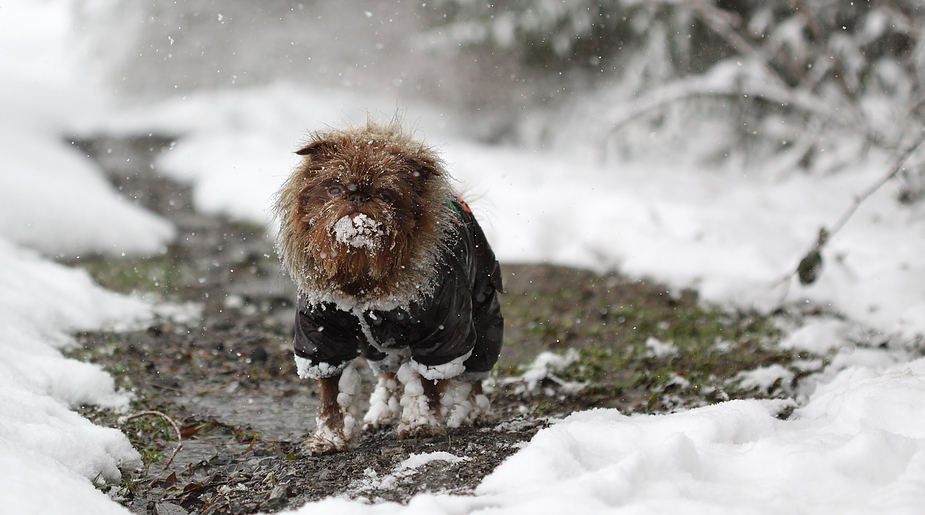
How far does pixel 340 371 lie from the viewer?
12.6ft

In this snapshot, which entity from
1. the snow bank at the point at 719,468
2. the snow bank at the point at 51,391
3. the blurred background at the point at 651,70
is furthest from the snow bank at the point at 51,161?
the snow bank at the point at 719,468

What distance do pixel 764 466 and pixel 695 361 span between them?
2.99 m

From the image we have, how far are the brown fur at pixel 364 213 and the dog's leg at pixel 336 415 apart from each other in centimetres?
58

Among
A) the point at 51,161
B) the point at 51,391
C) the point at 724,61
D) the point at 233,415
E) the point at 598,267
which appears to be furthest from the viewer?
the point at 51,161

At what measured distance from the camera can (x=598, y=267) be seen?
28.2ft

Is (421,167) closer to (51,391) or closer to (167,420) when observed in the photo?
(167,420)

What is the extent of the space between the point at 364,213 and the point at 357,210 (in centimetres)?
4

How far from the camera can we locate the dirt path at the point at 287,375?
3.34 m

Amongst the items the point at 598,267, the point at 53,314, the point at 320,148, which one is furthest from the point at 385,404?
the point at 598,267

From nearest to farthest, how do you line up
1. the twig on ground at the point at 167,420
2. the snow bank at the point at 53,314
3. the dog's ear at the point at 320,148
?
the snow bank at the point at 53,314
the dog's ear at the point at 320,148
the twig on ground at the point at 167,420

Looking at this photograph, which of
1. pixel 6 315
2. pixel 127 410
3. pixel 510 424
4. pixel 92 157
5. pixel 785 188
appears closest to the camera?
pixel 510 424

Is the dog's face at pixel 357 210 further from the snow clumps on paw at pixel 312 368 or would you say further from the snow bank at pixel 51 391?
the snow bank at pixel 51 391

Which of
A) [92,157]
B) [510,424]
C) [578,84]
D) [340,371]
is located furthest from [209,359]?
[92,157]

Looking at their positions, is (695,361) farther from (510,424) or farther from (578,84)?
(578,84)
